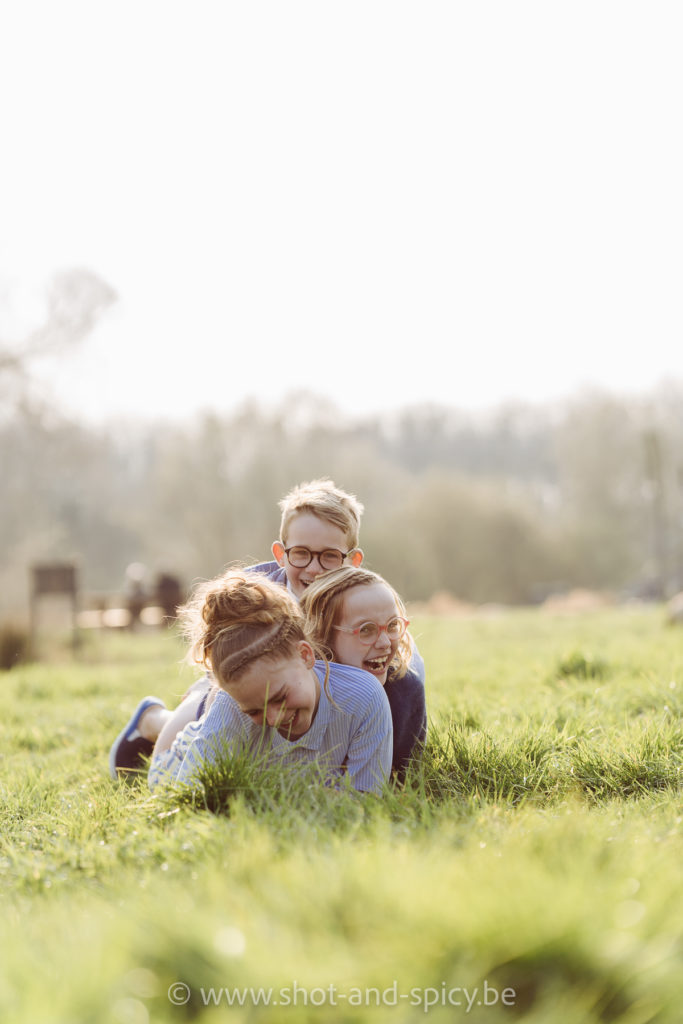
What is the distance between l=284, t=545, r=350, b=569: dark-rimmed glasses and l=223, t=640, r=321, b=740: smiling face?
93 centimetres

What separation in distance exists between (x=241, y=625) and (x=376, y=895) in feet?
4.41

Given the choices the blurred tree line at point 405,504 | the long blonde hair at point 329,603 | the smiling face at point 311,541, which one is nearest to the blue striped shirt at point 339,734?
the long blonde hair at point 329,603

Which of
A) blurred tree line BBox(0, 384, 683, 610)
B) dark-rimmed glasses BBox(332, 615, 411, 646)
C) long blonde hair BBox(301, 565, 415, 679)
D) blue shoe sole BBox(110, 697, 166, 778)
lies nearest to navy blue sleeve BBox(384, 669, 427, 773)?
long blonde hair BBox(301, 565, 415, 679)

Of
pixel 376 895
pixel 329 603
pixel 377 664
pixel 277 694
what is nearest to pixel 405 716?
pixel 377 664

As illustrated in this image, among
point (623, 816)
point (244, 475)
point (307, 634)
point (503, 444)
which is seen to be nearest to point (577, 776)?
point (623, 816)

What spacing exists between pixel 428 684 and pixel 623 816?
3242mm

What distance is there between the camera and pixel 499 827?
229 centimetres

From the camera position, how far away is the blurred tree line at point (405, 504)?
37.6 meters

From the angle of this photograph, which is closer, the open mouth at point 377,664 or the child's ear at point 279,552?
the open mouth at point 377,664

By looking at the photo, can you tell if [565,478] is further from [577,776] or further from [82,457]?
[577,776]

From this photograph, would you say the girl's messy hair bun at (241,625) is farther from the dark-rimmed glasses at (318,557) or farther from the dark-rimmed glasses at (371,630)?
the dark-rimmed glasses at (318,557)

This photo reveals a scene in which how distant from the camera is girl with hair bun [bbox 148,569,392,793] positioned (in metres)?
2.80

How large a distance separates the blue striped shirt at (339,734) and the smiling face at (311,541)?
84 cm

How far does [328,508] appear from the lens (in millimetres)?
3811
